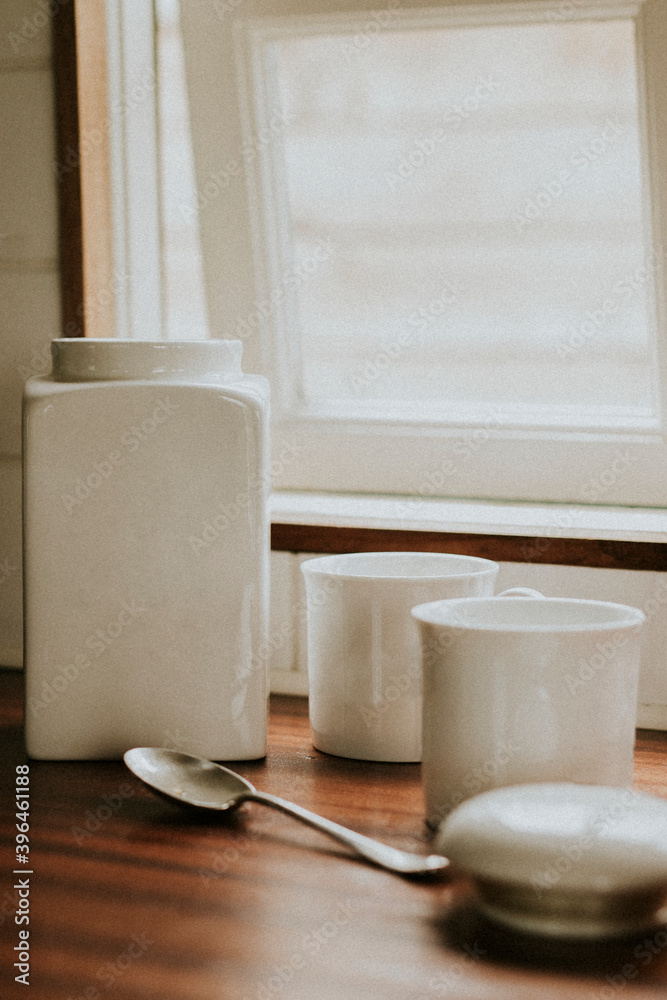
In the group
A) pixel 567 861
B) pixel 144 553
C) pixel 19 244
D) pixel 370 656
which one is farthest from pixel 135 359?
pixel 567 861

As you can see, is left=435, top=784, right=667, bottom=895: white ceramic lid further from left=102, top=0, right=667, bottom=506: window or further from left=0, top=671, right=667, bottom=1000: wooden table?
left=102, top=0, right=667, bottom=506: window

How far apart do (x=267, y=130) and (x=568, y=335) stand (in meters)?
0.39

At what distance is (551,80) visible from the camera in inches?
44.3

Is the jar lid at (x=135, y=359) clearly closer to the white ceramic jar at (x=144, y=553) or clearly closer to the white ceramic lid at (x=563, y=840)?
the white ceramic jar at (x=144, y=553)

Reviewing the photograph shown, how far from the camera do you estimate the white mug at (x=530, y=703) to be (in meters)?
0.68

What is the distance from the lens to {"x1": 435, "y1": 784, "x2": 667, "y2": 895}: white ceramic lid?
56cm

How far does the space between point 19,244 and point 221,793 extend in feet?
2.23

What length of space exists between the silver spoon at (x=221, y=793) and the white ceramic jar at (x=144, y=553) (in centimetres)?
6

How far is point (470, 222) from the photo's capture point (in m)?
1.20

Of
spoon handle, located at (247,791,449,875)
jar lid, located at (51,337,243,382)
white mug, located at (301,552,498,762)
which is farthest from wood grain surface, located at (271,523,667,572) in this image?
spoon handle, located at (247,791,449,875)

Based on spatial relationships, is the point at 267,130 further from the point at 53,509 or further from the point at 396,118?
the point at 53,509

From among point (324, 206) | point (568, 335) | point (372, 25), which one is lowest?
point (568, 335)

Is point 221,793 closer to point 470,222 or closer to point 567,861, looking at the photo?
point 567,861

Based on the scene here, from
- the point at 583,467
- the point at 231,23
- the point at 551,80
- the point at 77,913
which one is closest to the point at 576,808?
the point at 77,913
